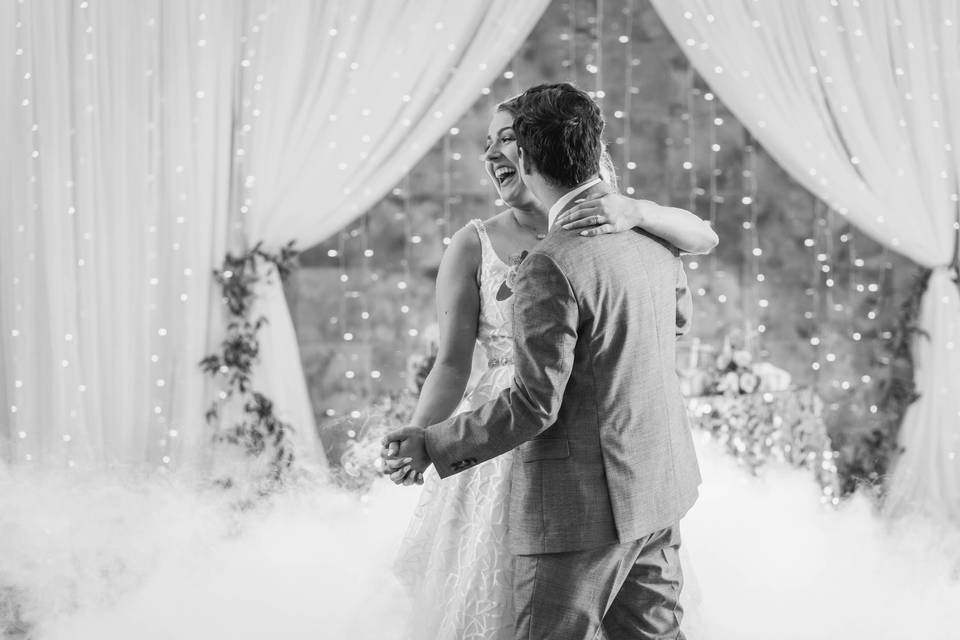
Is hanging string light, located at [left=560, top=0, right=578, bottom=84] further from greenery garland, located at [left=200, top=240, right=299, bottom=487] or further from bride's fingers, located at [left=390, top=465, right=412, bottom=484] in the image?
bride's fingers, located at [left=390, top=465, right=412, bottom=484]

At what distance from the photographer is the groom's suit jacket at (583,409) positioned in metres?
1.60

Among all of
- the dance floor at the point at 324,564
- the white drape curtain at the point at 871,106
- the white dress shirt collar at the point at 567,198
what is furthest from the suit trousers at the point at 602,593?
the white drape curtain at the point at 871,106

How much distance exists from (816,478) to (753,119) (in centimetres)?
160

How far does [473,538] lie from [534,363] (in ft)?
1.77

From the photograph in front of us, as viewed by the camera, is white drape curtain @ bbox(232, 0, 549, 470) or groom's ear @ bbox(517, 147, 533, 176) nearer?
groom's ear @ bbox(517, 147, 533, 176)

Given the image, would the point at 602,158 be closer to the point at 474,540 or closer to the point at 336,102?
the point at 474,540

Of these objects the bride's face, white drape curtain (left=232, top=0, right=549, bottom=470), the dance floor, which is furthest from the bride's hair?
white drape curtain (left=232, top=0, right=549, bottom=470)

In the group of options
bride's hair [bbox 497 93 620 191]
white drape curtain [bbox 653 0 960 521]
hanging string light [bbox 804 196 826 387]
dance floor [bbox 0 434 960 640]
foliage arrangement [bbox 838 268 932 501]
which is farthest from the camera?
hanging string light [bbox 804 196 826 387]

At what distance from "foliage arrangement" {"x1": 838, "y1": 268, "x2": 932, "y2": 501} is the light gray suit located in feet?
10.8

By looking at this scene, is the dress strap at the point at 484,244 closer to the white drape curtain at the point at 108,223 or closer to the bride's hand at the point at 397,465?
the bride's hand at the point at 397,465

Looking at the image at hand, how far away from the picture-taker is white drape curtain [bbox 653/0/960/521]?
14.8 ft

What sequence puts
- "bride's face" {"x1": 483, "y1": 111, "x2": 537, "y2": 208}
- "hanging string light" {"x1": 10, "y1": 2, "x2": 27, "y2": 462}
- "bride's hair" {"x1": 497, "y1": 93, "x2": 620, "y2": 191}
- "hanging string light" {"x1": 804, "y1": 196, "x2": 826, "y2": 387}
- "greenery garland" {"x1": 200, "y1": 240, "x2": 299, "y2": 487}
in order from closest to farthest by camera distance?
"bride's hair" {"x1": 497, "y1": 93, "x2": 620, "y2": 191} < "bride's face" {"x1": 483, "y1": 111, "x2": 537, "y2": 208} < "hanging string light" {"x1": 10, "y1": 2, "x2": 27, "y2": 462} < "greenery garland" {"x1": 200, "y1": 240, "x2": 299, "y2": 487} < "hanging string light" {"x1": 804, "y1": 196, "x2": 826, "y2": 387}

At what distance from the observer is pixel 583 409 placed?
167 cm

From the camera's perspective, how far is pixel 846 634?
2.99 m
